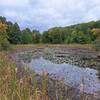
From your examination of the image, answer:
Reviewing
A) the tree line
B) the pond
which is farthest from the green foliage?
the pond

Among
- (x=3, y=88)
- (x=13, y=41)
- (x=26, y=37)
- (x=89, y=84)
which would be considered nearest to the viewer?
(x=3, y=88)

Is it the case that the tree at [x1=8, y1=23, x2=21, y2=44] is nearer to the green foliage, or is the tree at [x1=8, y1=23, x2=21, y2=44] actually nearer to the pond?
the green foliage

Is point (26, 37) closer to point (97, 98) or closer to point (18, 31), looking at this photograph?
point (18, 31)

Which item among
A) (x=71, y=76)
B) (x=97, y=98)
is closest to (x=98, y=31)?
(x=71, y=76)

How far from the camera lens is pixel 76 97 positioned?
425 inches

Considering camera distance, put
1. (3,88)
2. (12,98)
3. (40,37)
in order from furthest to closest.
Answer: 1. (40,37)
2. (3,88)
3. (12,98)

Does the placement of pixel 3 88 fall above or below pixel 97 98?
Answer: above

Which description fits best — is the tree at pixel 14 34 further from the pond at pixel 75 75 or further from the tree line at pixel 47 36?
the pond at pixel 75 75

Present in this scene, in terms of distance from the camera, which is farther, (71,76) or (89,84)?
(71,76)

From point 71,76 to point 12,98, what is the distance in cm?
1142

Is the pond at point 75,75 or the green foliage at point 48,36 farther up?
the green foliage at point 48,36

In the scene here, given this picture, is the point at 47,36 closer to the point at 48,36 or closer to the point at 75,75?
the point at 48,36

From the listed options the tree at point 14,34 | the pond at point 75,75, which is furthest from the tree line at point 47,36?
the pond at point 75,75

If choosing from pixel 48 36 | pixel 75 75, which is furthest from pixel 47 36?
pixel 75 75
